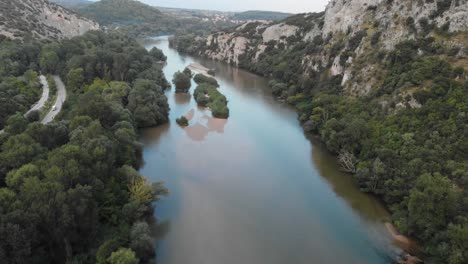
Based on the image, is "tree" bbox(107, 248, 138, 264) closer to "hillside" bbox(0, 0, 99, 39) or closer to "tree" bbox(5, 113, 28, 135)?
"tree" bbox(5, 113, 28, 135)

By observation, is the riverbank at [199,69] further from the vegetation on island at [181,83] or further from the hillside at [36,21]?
the hillside at [36,21]

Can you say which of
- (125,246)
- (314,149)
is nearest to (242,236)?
(125,246)

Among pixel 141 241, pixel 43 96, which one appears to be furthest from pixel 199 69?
pixel 141 241

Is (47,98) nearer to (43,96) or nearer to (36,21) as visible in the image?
(43,96)

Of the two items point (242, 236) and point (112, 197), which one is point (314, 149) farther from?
point (112, 197)

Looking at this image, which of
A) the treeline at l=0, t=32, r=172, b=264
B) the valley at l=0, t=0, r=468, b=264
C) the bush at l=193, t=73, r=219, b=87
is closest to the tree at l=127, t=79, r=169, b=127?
the valley at l=0, t=0, r=468, b=264

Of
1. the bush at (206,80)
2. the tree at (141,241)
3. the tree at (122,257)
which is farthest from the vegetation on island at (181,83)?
the tree at (122,257)
